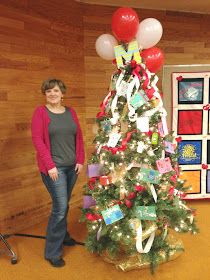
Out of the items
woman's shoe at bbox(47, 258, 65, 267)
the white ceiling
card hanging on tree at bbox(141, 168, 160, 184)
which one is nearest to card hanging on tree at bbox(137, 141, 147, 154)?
card hanging on tree at bbox(141, 168, 160, 184)

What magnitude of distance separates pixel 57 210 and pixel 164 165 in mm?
873

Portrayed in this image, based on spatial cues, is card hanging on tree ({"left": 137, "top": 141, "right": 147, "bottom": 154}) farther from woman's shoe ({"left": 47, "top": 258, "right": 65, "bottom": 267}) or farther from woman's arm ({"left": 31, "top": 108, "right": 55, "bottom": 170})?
woman's shoe ({"left": 47, "top": 258, "right": 65, "bottom": 267})

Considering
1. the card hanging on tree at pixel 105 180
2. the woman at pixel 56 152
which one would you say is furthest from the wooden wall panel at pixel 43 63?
the card hanging on tree at pixel 105 180

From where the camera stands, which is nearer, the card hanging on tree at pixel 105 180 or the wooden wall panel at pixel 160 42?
the card hanging on tree at pixel 105 180

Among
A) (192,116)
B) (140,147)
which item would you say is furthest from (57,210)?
(192,116)

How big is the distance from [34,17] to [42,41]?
227 millimetres

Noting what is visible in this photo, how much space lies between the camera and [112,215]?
222cm

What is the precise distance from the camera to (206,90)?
3.37 metres

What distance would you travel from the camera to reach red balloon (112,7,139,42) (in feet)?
7.20

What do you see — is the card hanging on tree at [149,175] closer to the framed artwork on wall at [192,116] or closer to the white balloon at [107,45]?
the white balloon at [107,45]

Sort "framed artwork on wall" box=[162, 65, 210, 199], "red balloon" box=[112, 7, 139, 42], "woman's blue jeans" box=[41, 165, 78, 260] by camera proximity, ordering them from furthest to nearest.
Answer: "framed artwork on wall" box=[162, 65, 210, 199] → "woman's blue jeans" box=[41, 165, 78, 260] → "red balloon" box=[112, 7, 139, 42]

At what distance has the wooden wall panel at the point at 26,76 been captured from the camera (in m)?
2.77

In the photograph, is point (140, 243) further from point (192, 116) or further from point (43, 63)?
point (43, 63)

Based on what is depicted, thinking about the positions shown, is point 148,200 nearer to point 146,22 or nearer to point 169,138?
point 169,138
